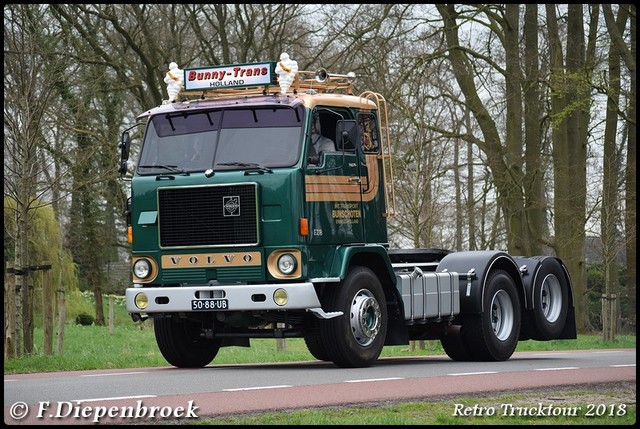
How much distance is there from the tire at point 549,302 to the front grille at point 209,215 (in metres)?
5.64

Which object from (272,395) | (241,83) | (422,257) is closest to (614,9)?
(422,257)

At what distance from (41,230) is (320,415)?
1066 inches

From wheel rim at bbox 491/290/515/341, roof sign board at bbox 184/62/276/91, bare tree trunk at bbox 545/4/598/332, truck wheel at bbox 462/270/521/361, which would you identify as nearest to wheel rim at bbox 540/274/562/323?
truck wheel at bbox 462/270/521/361

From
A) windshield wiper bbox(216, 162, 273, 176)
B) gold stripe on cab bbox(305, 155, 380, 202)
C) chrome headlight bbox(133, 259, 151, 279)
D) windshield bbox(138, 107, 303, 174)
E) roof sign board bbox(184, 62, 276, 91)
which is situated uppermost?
roof sign board bbox(184, 62, 276, 91)

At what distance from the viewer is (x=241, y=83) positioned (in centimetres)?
1616

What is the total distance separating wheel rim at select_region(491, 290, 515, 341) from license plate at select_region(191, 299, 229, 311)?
188 inches

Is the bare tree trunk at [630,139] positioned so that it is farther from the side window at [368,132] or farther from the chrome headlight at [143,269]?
the chrome headlight at [143,269]

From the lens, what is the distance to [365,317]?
15914 mm

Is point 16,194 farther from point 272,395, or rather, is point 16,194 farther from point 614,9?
point 614,9

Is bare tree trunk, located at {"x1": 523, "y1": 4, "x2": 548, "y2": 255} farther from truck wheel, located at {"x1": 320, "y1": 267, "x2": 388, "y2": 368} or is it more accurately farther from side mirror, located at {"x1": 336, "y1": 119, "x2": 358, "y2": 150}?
truck wheel, located at {"x1": 320, "y1": 267, "x2": 388, "y2": 368}

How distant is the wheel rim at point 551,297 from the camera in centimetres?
1944

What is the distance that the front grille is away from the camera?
599 inches

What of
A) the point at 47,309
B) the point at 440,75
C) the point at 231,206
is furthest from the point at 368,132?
the point at 440,75

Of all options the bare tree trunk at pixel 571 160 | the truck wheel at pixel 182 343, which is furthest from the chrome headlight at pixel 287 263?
the bare tree trunk at pixel 571 160
